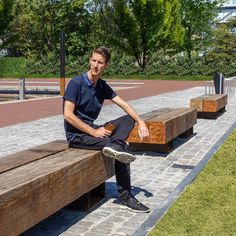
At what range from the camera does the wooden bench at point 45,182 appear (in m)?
3.52

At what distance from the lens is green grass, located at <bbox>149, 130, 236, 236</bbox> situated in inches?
177

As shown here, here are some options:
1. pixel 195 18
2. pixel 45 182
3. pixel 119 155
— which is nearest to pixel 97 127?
pixel 119 155

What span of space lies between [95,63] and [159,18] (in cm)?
3681

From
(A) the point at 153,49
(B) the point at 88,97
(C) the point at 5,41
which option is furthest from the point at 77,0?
(B) the point at 88,97

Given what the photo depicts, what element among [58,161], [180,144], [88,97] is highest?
[88,97]

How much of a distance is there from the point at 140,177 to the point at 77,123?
6.63 feet

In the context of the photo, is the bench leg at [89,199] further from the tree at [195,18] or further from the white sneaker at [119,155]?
the tree at [195,18]

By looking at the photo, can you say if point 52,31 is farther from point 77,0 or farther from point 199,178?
point 199,178

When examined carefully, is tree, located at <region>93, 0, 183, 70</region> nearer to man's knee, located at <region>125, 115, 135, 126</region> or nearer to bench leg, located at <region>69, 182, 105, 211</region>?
bench leg, located at <region>69, 182, 105, 211</region>

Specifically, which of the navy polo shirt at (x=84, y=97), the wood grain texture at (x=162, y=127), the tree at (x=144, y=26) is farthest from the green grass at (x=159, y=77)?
the navy polo shirt at (x=84, y=97)

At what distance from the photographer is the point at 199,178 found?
6.38 meters

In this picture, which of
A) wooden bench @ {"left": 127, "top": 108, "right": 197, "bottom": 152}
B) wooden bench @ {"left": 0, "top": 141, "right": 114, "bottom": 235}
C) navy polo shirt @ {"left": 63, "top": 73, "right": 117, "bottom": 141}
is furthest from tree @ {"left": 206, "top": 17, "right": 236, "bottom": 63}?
wooden bench @ {"left": 0, "top": 141, "right": 114, "bottom": 235}

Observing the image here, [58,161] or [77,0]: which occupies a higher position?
[77,0]

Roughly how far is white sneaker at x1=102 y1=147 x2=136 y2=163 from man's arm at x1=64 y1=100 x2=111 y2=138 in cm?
23
